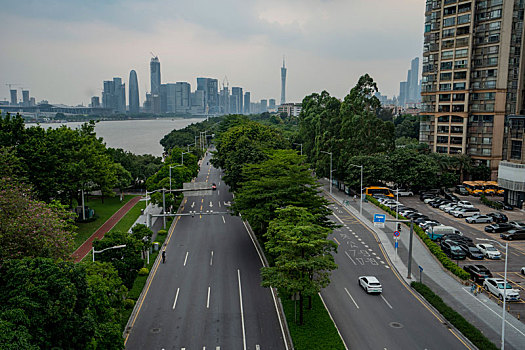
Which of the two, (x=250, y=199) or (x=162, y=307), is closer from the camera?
(x=162, y=307)

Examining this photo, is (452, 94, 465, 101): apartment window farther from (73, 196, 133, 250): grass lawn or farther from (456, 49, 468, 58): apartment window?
(73, 196, 133, 250): grass lawn

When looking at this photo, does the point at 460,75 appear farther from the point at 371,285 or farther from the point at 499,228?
the point at 371,285

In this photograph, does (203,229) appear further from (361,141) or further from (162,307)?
(361,141)

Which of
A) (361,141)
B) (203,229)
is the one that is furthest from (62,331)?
(361,141)

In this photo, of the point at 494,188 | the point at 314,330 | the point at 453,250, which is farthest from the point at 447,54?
the point at 314,330

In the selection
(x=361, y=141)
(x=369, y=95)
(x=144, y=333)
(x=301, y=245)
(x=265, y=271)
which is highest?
(x=369, y=95)

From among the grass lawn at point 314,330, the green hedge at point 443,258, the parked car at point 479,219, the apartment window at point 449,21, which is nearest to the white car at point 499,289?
the green hedge at point 443,258
